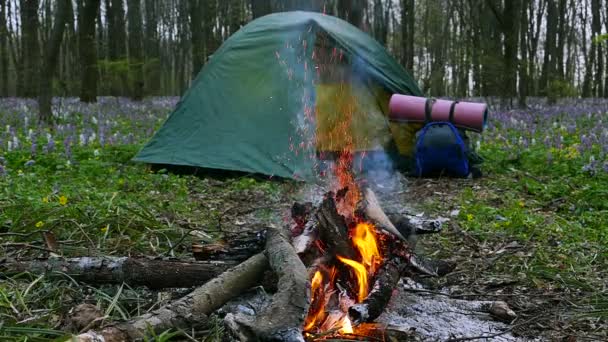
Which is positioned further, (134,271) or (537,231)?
(537,231)

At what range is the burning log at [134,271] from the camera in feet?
11.0

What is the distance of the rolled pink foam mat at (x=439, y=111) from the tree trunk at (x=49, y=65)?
7527 mm

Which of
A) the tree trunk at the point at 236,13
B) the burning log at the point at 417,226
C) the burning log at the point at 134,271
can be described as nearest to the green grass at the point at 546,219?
the burning log at the point at 417,226

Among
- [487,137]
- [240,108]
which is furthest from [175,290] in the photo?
[487,137]

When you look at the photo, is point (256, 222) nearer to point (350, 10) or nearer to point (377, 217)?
point (377, 217)

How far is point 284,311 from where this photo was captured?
2557 millimetres

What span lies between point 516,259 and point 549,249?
1.39ft

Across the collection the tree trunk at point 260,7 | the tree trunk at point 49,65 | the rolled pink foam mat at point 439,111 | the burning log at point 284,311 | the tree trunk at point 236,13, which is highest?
the tree trunk at point 236,13

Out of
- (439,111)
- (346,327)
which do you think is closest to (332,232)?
Result: (346,327)

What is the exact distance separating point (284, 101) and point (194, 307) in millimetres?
5531

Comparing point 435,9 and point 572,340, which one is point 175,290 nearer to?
point 572,340

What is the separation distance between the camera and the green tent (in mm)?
7980

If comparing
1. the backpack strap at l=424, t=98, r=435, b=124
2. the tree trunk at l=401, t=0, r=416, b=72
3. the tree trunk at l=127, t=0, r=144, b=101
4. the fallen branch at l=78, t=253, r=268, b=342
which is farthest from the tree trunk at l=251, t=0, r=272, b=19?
the fallen branch at l=78, t=253, r=268, b=342

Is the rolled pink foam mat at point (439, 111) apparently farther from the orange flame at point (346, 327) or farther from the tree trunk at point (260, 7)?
the tree trunk at point (260, 7)
